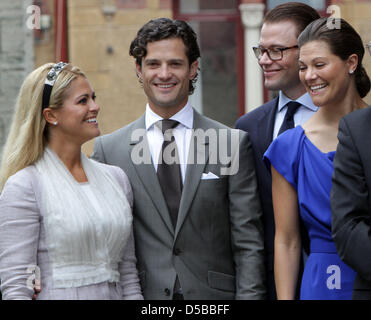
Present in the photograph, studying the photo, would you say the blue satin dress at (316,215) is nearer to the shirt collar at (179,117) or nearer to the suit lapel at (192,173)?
the suit lapel at (192,173)

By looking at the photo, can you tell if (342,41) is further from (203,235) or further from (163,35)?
(203,235)

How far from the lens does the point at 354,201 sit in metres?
2.78

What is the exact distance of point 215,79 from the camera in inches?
327

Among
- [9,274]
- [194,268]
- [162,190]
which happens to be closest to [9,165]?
[9,274]

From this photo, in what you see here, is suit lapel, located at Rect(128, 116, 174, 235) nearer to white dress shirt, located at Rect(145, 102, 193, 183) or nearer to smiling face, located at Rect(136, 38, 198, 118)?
white dress shirt, located at Rect(145, 102, 193, 183)

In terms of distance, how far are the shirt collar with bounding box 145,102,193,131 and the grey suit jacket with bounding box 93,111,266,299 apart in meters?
0.15

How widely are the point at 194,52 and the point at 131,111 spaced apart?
455 cm

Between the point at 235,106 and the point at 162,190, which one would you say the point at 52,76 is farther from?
the point at 235,106

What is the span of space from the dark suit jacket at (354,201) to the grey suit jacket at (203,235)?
0.70 metres

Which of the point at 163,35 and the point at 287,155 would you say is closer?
the point at 287,155

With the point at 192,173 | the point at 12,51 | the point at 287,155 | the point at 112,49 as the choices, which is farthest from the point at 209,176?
the point at 12,51

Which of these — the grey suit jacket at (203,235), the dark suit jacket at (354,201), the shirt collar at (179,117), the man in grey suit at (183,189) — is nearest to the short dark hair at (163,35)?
the man in grey suit at (183,189)

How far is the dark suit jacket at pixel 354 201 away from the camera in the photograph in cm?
276

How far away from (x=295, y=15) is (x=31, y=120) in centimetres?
146
